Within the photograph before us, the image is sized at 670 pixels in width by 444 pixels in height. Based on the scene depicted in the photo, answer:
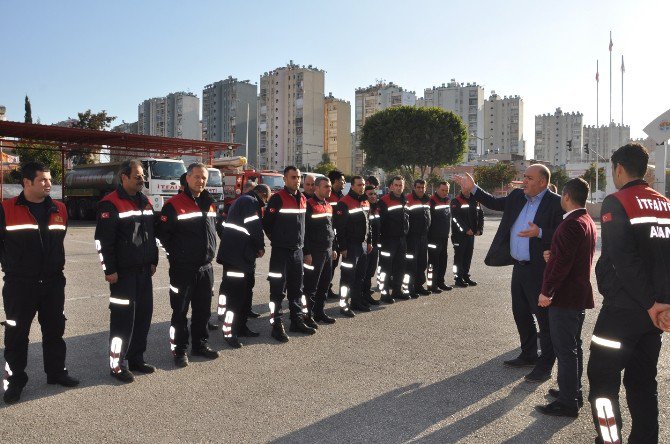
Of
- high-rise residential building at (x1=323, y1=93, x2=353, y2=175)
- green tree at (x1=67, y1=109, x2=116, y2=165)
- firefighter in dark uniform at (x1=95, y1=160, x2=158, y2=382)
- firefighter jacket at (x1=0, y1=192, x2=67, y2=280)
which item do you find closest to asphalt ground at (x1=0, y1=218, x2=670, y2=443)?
firefighter in dark uniform at (x1=95, y1=160, x2=158, y2=382)

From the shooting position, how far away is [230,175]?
3222 cm

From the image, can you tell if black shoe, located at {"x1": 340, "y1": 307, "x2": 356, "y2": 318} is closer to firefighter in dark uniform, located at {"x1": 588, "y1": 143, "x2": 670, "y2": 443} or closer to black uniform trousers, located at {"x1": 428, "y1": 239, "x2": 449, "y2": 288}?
black uniform trousers, located at {"x1": 428, "y1": 239, "x2": 449, "y2": 288}

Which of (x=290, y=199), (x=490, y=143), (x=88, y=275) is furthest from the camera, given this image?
(x=490, y=143)

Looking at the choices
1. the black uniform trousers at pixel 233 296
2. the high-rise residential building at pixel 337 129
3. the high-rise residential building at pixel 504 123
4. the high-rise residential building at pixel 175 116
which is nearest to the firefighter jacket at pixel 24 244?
the black uniform trousers at pixel 233 296

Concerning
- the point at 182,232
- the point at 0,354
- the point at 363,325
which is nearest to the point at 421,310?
the point at 363,325

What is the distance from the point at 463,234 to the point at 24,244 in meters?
7.91

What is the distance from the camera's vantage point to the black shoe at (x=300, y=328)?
7031 mm

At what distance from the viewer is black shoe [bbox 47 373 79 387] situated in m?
5.04

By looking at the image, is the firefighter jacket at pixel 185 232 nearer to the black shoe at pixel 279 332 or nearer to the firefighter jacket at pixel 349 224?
the black shoe at pixel 279 332

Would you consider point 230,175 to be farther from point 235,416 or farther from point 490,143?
point 490,143

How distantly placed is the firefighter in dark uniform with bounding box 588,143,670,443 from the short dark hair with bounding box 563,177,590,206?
0.86 m

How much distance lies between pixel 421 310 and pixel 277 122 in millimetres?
120212

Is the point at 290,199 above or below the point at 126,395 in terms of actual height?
above

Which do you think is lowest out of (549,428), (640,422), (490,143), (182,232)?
(549,428)
